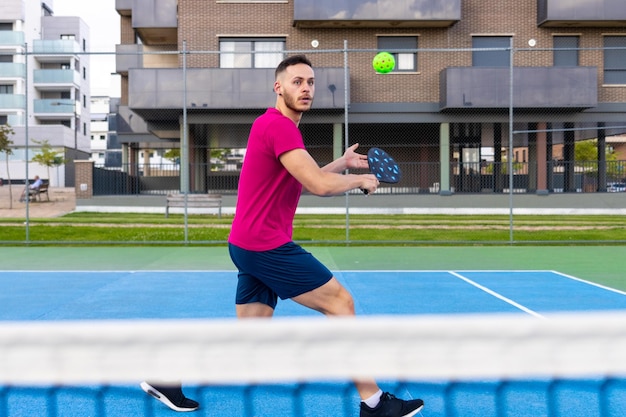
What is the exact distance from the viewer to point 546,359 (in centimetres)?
214

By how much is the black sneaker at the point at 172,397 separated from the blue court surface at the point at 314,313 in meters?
0.08

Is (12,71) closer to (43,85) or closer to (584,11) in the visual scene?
(43,85)

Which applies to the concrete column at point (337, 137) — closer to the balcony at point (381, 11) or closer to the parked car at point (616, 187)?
the balcony at point (381, 11)

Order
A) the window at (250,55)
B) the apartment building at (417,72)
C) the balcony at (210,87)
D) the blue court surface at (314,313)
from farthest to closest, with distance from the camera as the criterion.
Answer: the window at (250,55) → the apartment building at (417,72) → the balcony at (210,87) → the blue court surface at (314,313)

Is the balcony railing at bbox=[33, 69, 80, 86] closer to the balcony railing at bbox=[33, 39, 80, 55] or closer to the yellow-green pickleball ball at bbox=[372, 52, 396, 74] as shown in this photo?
the balcony railing at bbox=[33, 39, 80, 55]

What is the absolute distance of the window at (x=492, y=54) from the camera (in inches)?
954

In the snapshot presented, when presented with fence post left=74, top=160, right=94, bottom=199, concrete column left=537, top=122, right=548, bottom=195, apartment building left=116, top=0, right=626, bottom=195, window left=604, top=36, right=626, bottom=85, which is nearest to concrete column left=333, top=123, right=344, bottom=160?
apartment building left=116, top=0, right=626, bottom=195

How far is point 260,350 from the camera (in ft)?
6.88

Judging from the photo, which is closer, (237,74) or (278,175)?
(278,175)

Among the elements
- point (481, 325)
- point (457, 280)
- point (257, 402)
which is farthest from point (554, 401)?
point (457, 280)

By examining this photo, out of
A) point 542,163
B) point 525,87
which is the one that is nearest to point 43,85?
point 542,163

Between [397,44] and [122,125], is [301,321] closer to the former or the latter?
[397,44]

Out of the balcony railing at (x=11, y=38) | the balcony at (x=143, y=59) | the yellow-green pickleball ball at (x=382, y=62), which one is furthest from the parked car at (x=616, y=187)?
the balcony railing at (x=11, y=38)

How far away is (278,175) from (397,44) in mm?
A: 22177
